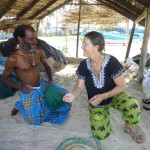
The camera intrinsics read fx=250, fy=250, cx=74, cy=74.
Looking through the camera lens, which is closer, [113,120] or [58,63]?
[113,120]

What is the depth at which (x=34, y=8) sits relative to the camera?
9.09 meters

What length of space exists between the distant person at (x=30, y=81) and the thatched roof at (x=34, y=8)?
3518 millimetres

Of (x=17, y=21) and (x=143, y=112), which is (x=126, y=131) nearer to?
(x=143, y=112)

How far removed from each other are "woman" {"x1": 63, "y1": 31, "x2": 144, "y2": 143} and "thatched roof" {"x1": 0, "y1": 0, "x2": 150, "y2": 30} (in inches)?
158

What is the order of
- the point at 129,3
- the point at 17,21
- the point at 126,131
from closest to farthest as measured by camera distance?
the point at 126,131 < the point at 129,3 < the point at 17,21

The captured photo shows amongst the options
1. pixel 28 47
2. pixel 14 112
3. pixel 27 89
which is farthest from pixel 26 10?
pixel 27 89

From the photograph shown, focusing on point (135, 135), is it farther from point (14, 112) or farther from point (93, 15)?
point (93, 15)

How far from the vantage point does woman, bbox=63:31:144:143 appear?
8.37 ft

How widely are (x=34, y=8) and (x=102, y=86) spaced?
7.06 metres

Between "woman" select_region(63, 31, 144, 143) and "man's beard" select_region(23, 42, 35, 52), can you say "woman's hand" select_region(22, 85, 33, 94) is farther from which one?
"woman" select_region(63, 31, 144, 143)

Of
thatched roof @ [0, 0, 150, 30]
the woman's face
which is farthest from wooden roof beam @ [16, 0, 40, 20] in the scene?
the woman's face

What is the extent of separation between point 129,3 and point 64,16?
210 inches

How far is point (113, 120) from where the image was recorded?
3564 mm

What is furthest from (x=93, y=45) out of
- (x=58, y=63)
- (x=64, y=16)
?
(x=64, y=16)
